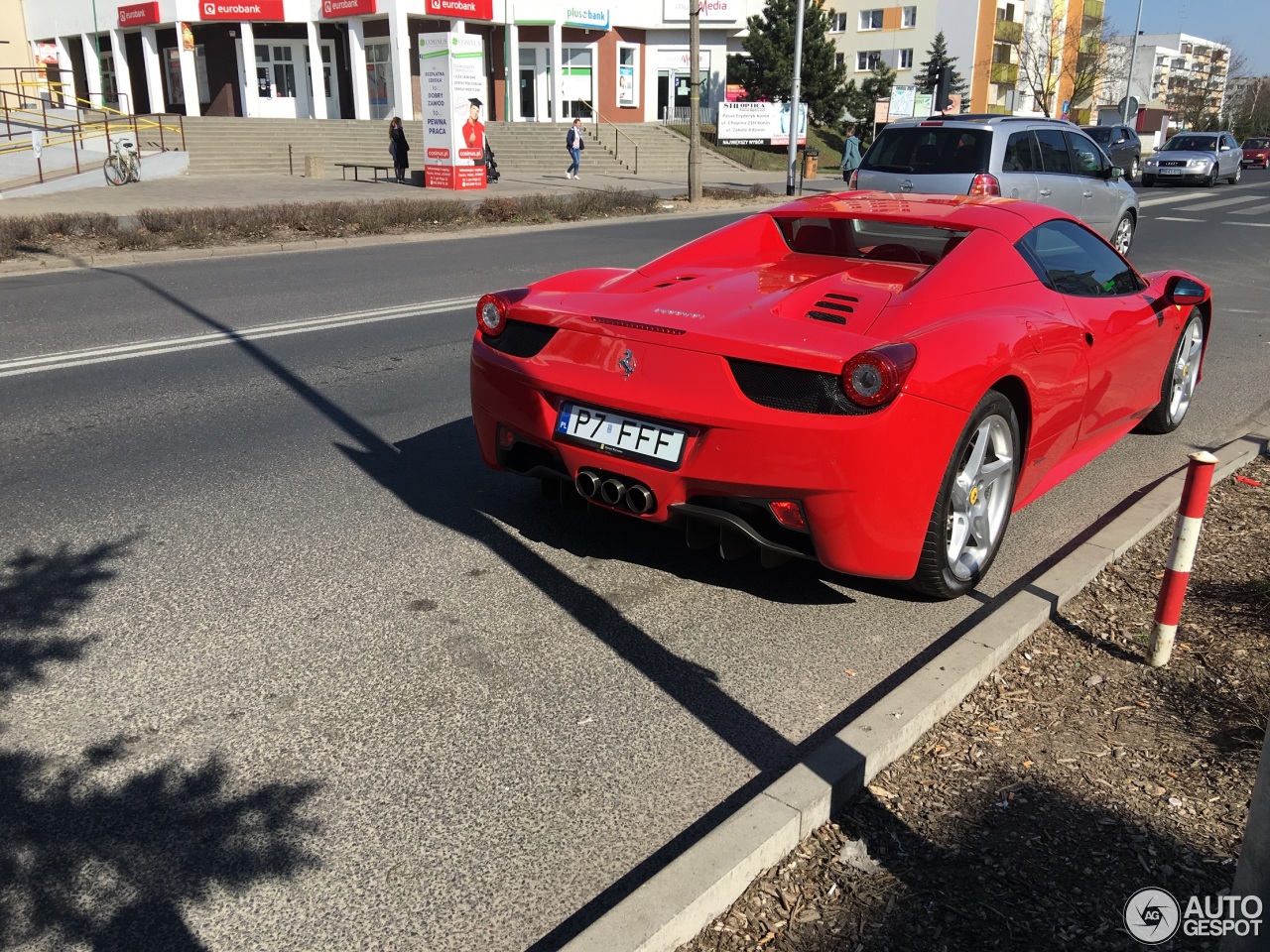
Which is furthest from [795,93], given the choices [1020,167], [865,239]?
[865,239]

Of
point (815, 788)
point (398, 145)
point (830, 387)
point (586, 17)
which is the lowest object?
point (815, 788)

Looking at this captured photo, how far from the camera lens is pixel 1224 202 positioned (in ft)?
90.1

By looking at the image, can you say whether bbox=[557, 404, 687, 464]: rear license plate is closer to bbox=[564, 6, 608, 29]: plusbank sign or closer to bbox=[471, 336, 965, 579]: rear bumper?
bbox=[471, 336, 965, 579]: rear bumper

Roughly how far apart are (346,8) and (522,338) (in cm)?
4366

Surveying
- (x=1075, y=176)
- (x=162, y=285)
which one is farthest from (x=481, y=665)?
(x=1075, y=176)

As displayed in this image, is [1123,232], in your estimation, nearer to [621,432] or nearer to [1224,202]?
[621,432]

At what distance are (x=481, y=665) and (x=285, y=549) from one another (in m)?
1.40

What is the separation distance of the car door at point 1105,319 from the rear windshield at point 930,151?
7480 millimetres

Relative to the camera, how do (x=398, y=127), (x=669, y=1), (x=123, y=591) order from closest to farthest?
1. (x=123, y=591)
2. (x=398, y=127)
3. (x=669, y=1)

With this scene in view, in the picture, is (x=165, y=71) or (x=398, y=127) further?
(x=165, y=71)

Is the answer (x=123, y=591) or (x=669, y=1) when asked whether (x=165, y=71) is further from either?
(x=123, y=591)

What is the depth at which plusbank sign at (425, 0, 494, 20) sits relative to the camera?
4284 cm

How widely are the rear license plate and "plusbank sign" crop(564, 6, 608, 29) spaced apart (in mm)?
47804

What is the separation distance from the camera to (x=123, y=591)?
13.6ft
